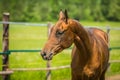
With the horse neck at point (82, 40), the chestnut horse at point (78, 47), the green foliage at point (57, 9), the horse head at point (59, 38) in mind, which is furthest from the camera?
the green foliage at point (57, 9)

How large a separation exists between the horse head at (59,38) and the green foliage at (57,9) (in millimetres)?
53330

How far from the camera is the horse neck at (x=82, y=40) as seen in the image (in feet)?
17.7

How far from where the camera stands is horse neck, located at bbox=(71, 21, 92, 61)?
17.7ft

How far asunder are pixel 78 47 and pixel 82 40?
0.50 feet

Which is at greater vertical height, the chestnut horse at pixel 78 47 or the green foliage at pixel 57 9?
the chestnut horse at pixel 78 47

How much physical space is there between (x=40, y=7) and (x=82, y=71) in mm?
68399

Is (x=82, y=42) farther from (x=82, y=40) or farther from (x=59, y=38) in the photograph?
(x=59, y=38)

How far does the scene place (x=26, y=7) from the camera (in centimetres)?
6850

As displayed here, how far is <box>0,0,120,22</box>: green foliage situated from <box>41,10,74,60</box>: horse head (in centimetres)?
5333

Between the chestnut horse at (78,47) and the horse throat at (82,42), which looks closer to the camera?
the chestnut horse at (78,47)

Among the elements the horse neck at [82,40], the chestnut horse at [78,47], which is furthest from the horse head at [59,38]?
the horse neck at [82,40]

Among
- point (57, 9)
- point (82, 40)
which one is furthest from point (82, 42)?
point (57, 9)

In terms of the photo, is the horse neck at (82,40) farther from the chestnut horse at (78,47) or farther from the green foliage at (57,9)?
the green foliage at (57,9)

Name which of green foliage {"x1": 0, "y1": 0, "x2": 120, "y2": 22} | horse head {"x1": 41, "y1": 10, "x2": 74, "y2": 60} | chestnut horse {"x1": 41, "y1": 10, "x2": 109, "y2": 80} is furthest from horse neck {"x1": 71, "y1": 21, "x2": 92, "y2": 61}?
green foliage {"x1": 0, "y1": 0, "x2": 120, "y2": 22}
